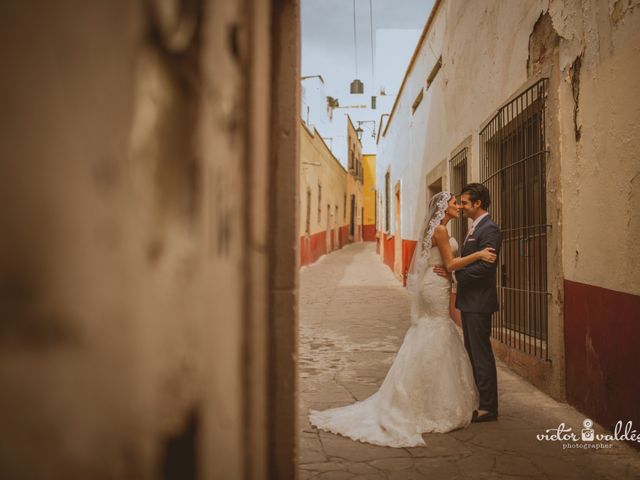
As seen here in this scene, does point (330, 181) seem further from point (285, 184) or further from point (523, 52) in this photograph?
point (285, 184)

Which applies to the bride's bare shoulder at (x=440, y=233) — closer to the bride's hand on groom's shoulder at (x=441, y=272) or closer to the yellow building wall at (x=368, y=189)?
the bride's hand on groom's shoulder at (x=441, y=272)

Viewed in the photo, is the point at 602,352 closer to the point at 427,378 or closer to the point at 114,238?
the point at 427,378

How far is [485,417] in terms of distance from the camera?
368cm

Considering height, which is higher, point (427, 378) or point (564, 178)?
point (564, 178)

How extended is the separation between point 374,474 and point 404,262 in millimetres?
10007

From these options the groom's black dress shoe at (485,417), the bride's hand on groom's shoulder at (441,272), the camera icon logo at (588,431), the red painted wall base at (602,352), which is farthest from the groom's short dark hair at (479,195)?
the camera icon logo at (588,431)

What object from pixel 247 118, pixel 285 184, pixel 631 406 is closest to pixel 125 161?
pixel 247 118

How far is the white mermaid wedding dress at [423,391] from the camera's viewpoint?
356cm

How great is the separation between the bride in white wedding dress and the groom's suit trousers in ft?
0.28

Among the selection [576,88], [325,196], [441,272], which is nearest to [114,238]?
[441,272]

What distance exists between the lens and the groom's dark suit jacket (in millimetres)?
3734

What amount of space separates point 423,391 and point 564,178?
1.90m

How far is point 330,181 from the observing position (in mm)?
26266

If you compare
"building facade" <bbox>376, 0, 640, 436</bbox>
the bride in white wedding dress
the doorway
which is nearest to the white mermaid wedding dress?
the bride in white wedding dress
